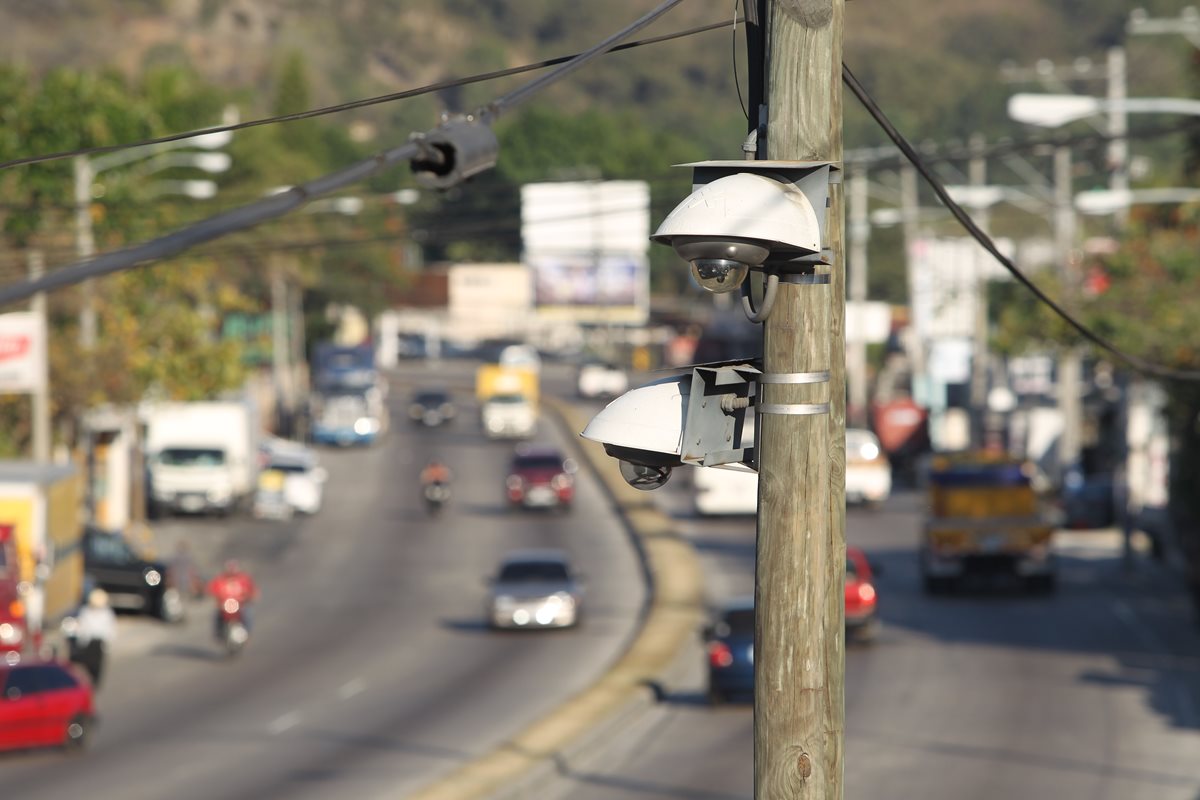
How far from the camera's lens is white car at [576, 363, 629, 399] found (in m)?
95.8

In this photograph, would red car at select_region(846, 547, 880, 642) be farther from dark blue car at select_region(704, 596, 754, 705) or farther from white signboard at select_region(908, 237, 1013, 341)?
white signboard at select_region(908, 237, 1013, 341)

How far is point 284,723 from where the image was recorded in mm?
28422

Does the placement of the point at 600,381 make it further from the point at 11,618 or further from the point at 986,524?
the point at 11,618

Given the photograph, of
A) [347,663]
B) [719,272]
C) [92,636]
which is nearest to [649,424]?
[719,272]

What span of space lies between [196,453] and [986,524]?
26287 mm

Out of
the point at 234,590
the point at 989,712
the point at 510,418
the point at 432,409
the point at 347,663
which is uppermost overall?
the point at 432,409

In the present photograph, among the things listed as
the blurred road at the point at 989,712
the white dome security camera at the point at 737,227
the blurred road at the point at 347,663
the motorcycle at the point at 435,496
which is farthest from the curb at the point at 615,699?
the white dome security camera at the point at 737,227

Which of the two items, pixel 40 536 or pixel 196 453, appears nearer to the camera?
pixel 40 536

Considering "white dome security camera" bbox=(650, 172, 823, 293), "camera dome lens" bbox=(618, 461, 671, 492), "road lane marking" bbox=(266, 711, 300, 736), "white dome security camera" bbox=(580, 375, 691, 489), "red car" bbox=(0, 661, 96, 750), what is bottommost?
"road lane marking" bbox=(266, 711, 300, 736)

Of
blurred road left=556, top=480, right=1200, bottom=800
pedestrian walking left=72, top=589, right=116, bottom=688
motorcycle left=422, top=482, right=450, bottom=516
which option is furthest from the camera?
motorcycle left=422, top=482, right=450, bottom=516

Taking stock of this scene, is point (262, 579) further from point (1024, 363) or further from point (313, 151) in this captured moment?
point (313, 151)

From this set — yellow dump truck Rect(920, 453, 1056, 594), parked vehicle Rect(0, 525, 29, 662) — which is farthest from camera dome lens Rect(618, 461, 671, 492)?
yellow dump truck Rect(920, 453, 1056, 594)

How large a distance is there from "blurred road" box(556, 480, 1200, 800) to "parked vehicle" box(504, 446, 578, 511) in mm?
14014

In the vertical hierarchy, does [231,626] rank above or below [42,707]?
below
